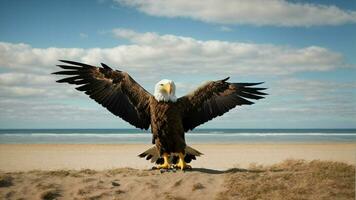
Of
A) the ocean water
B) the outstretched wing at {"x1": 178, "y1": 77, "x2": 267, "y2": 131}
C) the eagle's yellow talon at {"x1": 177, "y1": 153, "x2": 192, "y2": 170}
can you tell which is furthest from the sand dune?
the ocean water

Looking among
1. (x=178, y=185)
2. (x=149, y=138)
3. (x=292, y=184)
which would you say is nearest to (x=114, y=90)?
(x=178, y=185)

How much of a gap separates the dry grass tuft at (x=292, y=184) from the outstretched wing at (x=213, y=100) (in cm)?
139

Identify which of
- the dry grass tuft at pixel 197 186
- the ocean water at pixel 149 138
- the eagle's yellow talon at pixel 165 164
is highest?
the eagle's yellow talon at pixel 165 164

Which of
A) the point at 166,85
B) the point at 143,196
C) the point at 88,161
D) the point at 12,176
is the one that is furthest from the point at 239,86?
the point at 88,161

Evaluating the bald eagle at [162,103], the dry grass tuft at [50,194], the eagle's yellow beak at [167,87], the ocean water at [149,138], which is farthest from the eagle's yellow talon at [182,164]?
the ocean water at [149,138]

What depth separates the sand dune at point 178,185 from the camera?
23.5ft

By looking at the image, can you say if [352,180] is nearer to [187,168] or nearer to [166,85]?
[187,168]

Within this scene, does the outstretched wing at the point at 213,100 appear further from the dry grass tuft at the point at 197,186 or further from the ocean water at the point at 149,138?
the ocean water at the point at 149,138

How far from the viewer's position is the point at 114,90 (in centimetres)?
906

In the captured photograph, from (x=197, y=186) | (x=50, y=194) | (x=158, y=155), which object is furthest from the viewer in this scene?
(x=158, y=155)

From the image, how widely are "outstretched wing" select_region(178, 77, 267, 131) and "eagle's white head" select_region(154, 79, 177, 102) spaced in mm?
365

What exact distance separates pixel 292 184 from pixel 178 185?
6.71ft

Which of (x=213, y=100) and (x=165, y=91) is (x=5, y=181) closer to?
(x=165, y=91)

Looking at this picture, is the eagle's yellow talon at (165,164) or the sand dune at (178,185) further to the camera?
the eagle's yellow talon at (165,164)
